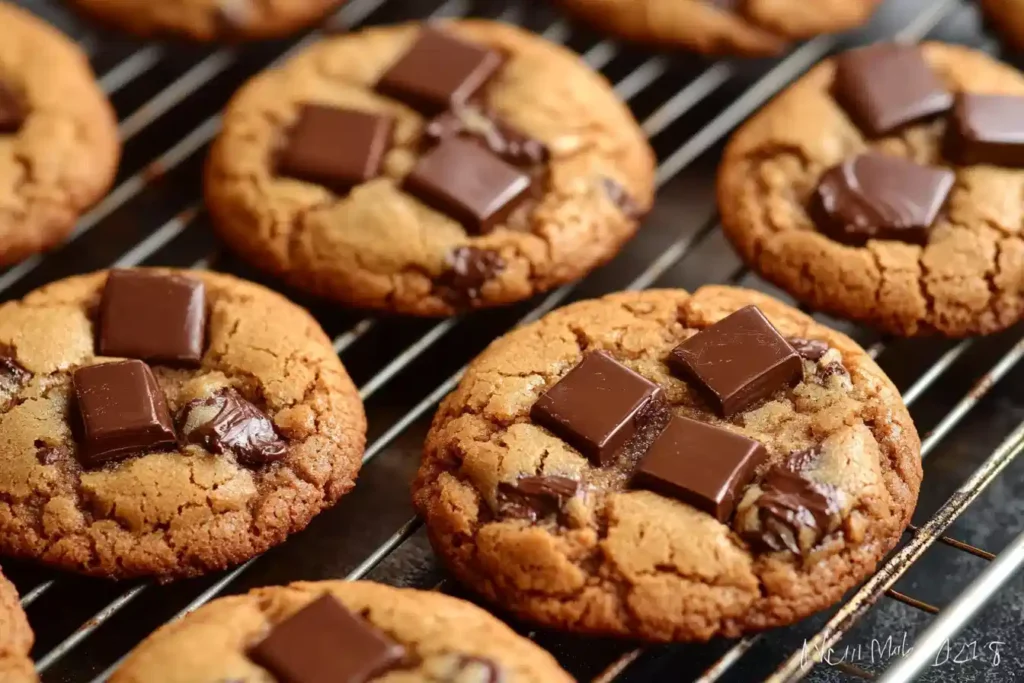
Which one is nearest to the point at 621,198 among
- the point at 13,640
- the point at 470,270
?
the point at 470,270

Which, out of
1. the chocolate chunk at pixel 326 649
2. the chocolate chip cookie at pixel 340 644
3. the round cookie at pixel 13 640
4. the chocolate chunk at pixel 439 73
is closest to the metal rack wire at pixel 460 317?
the round cookie at pixel 13 640

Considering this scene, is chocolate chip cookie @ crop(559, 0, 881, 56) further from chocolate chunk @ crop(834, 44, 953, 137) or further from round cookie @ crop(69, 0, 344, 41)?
round cookie @ crop(69, 0, 344, 41)

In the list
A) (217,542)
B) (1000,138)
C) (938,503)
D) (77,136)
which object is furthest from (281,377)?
(1000,138)

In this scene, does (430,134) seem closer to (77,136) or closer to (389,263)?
(389,263)

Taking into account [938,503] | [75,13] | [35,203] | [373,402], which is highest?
[75,13]

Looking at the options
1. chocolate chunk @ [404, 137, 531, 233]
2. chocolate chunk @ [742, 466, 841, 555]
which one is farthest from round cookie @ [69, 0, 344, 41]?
chocolate chunk @ [742, 466, 841, 555]

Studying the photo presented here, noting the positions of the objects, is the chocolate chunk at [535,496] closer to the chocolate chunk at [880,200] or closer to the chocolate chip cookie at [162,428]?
the chocolate chip cookie at [162,428]

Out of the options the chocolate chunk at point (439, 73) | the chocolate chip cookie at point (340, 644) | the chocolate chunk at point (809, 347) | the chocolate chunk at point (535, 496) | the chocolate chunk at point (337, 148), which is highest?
the chocolate chunk at point (439, 73)
